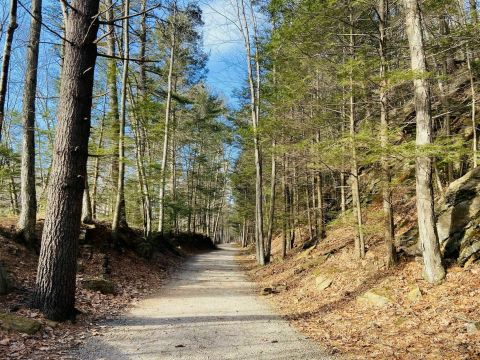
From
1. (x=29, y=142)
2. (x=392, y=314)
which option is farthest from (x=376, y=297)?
(x=29, y=142)

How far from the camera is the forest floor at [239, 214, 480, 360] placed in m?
4.81

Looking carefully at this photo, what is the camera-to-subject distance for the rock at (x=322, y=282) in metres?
9.35

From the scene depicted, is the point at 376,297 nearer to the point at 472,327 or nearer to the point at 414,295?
the point at 414,295

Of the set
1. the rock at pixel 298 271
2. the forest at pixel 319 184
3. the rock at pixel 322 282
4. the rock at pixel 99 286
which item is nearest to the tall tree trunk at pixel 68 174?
the forest at pixel 319 184

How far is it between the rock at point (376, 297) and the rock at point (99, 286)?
5.79 meters

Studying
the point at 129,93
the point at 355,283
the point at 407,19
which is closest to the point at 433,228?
the point at 355,283

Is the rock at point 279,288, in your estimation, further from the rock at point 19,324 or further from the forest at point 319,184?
the rock at point 19,324

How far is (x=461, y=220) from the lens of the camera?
7508mm

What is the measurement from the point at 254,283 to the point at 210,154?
24.3 m

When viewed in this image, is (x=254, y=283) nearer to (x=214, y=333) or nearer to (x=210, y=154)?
(x=214, y=333)

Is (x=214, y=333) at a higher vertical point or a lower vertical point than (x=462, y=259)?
lower

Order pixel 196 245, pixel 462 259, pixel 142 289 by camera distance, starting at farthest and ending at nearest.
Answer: pixel 196 245 < pixel 142 289 < pixel 462 259

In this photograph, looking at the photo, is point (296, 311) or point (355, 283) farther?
point (355, 283)

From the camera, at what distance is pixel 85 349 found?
491cm
